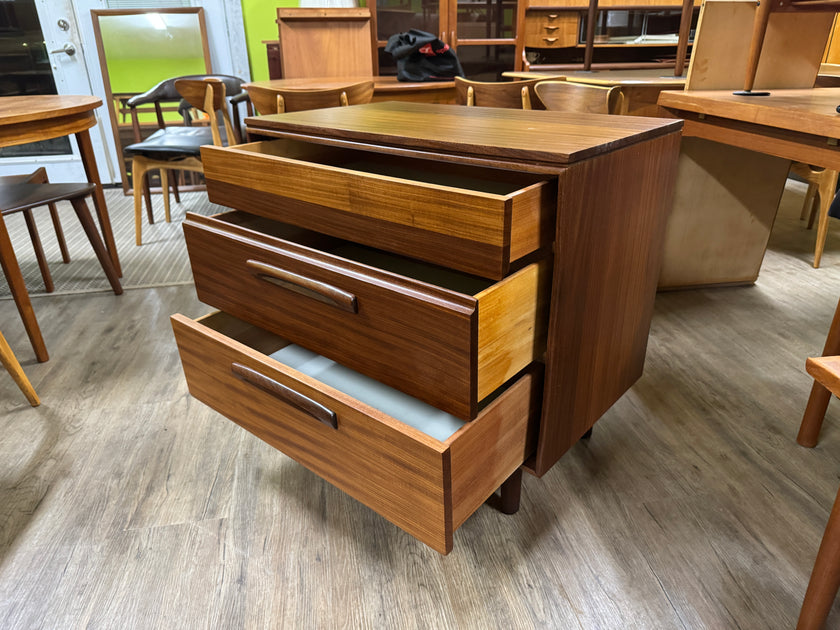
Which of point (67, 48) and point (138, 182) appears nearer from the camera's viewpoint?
point (138, 182)

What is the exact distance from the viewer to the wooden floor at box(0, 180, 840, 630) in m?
0.87

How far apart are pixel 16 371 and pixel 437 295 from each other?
114 cm

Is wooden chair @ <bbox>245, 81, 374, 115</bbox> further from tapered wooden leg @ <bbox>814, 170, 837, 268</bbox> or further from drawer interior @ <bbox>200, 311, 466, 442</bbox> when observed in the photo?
tapered wooden leg @ <bbox>814, 170, 837, 268</bbox>

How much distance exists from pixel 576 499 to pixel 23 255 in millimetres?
2454

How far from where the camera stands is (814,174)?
201cm

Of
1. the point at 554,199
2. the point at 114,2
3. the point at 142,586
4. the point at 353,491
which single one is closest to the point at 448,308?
the point at 554,199

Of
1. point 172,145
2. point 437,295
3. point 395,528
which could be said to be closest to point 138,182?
point 172,145

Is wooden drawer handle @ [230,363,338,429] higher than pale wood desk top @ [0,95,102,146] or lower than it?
lower

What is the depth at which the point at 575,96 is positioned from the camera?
60.5 inches

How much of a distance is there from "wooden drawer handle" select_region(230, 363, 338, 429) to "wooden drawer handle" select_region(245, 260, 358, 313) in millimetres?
141

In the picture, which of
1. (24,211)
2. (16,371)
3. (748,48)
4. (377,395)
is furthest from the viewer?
(24,211)

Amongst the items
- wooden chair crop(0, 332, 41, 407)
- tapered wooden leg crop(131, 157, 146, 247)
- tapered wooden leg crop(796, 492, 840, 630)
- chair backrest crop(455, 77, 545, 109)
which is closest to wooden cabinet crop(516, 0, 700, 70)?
chair backrest crop(455, 77, 545, 109)

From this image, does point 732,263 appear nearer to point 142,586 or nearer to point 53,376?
point 142,586

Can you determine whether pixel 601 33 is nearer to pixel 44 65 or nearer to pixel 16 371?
pixel 44 65
